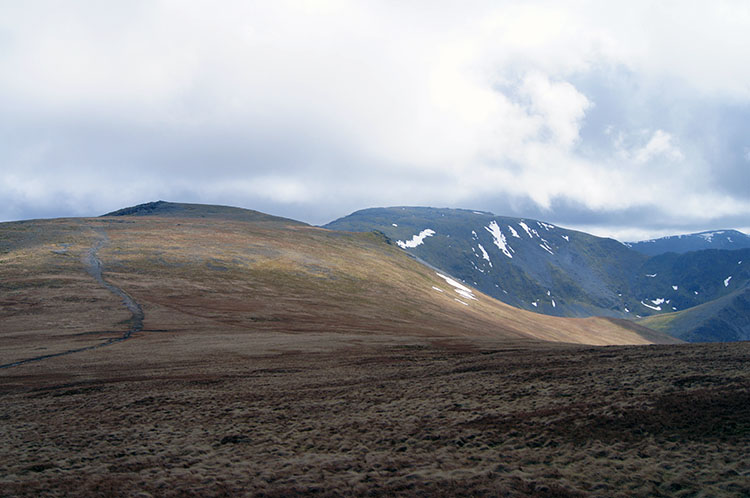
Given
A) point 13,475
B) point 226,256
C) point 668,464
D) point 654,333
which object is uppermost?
point 226,256

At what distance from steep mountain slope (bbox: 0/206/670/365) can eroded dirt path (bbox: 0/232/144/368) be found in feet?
1.15

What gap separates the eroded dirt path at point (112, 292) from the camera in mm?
34059

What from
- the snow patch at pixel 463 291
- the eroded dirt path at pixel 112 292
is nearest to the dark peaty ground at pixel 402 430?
the eroded dirt path at pixel 112 292

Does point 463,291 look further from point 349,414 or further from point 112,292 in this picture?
point 349,414

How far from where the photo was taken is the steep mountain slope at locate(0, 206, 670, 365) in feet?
141

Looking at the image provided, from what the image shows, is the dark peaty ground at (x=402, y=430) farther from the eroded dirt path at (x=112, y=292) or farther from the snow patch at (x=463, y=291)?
the snow patch at (x=463, y=291)

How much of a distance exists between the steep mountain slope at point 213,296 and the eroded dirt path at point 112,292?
0.35 metres

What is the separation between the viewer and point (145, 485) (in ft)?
43.4

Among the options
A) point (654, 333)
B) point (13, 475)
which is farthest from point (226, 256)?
point (654, 333)

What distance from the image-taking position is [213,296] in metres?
65.1

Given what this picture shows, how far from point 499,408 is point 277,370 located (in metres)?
14.7

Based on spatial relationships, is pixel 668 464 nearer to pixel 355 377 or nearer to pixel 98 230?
pixel 355 377

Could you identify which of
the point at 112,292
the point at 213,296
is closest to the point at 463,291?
the point at 213,296

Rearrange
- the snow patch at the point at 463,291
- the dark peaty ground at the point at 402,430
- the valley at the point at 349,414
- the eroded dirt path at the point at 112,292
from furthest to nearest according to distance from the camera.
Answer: the snow patch at the point at 463,291, the eroded dirt path at the point at 112,292, the valley at the point at 349,414, the dark peaty ground at the point at 402,430
